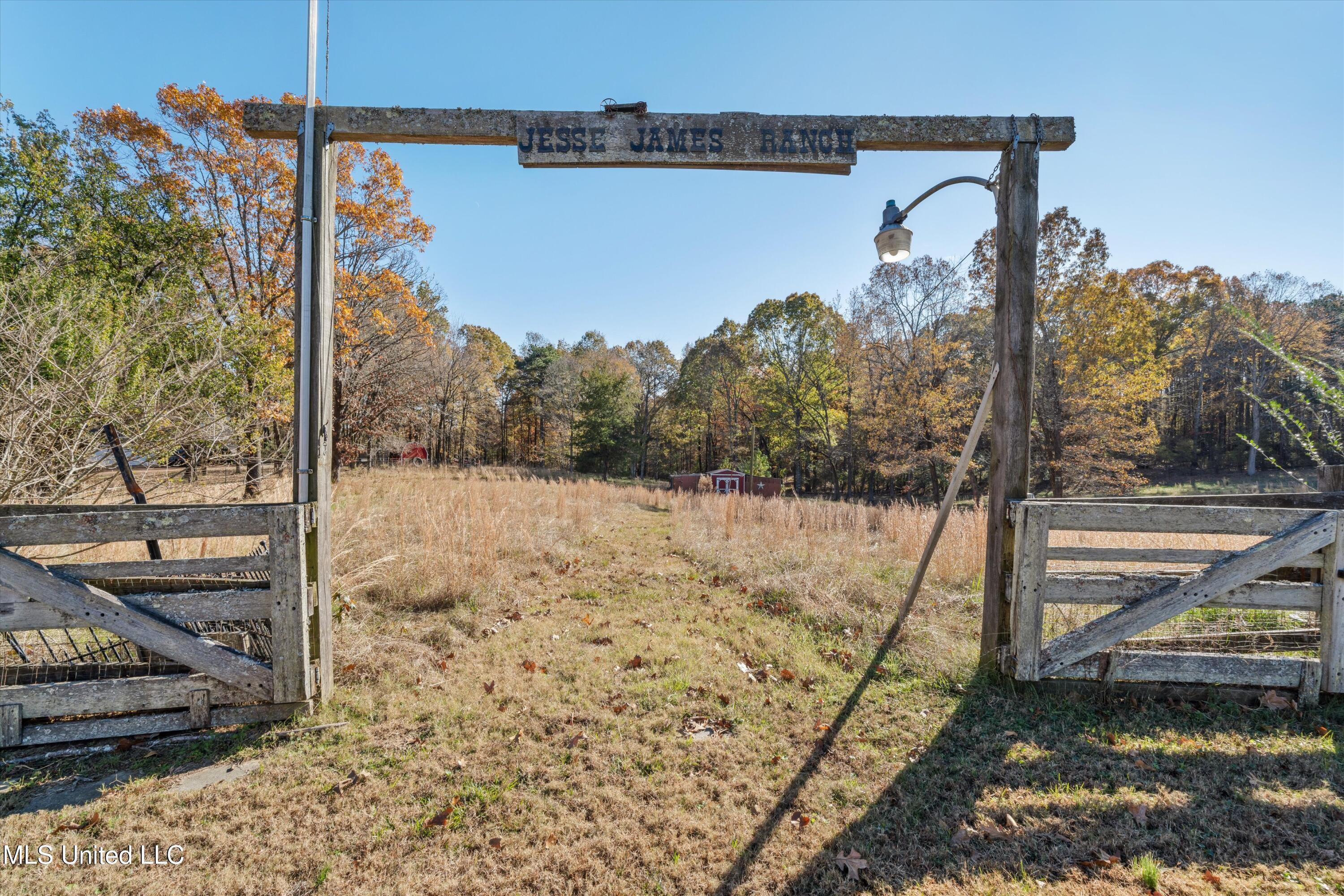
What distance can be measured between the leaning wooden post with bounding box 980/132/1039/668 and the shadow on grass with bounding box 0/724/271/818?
15.8 ft

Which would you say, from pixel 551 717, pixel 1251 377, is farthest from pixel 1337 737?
pixel 1251 377

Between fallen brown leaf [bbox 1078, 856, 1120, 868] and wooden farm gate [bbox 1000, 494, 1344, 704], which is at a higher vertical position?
wooden farm gate [bbox 1000, 494, 1344, 704]

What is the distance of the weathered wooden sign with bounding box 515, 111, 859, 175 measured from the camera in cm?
352

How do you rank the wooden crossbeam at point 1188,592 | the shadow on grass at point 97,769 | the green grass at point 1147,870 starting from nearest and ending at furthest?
the green grass at point 1147,870 → the shadow on grass at point 97,769 → the wooden crossbeam at point 1188,592

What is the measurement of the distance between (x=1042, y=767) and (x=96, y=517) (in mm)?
5242

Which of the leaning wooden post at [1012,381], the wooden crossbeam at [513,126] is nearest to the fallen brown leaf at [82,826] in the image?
the wooden crossbeam at [513,126]

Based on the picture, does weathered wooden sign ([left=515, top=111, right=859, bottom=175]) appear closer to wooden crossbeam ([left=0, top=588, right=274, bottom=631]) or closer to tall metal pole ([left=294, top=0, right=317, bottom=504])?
tall metal pole ([left=294, top=0, right=317, bottom=504])

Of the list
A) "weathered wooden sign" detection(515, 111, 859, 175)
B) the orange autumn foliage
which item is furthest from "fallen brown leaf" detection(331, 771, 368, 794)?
the orange autumn foliage

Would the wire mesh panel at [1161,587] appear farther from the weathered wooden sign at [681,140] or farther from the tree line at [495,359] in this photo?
the weathered wooden sign at [681,140]

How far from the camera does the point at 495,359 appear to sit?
37406 mm

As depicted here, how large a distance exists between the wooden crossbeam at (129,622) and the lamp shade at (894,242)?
512 centimetres

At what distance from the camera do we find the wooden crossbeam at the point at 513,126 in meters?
3.39

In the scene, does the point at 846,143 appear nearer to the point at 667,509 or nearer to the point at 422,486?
the point at 422,486

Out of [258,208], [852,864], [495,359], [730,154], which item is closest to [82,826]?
[852,864]
